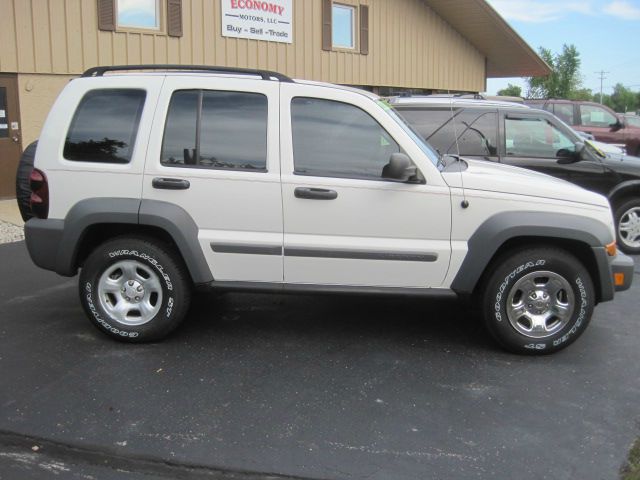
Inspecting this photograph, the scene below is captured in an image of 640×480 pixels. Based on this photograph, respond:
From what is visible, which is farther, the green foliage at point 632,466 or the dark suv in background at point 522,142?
the dark suv in background at point 522,142

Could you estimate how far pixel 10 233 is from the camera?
28.4 feet

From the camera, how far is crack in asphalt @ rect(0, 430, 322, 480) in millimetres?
3109

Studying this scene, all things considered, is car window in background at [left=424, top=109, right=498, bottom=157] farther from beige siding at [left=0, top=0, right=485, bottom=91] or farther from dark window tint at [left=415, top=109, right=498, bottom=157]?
beige siding at [left=0, top=0, right=485, bottom=91]

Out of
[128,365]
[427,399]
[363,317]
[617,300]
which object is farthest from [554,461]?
[617,300]

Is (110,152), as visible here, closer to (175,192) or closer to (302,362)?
(175,192)

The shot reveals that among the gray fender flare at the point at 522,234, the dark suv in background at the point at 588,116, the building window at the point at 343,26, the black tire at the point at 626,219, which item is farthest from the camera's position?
the building window at the point at 343,26

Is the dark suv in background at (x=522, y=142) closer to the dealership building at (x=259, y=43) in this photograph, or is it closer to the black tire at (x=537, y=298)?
the black tire at (x=537, y=298)

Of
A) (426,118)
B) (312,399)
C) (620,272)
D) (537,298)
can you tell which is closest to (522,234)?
(537,298)

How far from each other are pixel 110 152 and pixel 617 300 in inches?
185

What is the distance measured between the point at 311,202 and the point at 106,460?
2042mm

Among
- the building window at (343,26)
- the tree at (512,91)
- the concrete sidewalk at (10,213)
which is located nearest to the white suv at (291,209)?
the concrete sidewalk at (10,213)

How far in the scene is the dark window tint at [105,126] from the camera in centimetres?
454

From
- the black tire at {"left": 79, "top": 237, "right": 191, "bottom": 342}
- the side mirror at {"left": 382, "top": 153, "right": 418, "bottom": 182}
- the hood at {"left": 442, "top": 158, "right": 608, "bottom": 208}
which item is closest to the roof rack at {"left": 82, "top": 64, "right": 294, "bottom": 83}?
the side mirror at {"left": 382, "top": 153, "right": 418, "bottom": 182}

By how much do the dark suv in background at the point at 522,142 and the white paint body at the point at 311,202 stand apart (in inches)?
123
